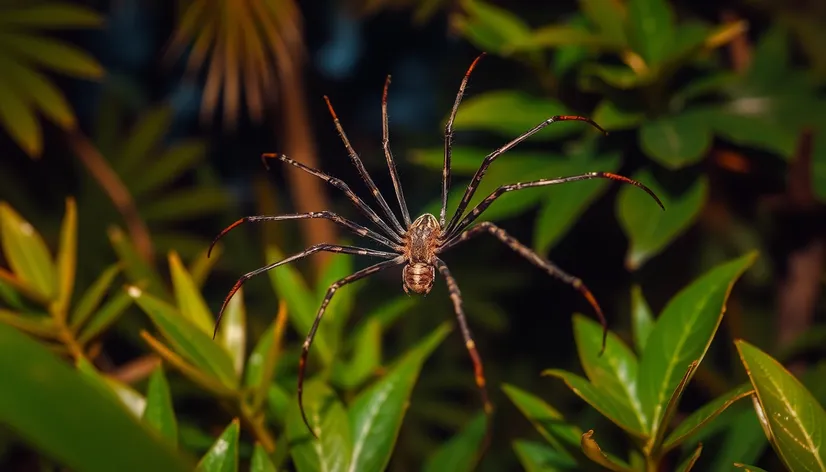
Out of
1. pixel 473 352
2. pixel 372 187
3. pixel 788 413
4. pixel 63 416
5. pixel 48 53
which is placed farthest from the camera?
pixel 48 53

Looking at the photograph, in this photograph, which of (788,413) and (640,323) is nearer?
(788,413)

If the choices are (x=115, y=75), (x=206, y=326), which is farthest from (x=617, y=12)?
(x=115, y=75)

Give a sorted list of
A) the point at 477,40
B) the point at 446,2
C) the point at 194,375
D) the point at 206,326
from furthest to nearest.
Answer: the point at 446,2 < the point at 477,40 < the point at 206,326 < the point at 194,375

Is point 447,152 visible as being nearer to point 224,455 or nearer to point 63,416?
point 224,455

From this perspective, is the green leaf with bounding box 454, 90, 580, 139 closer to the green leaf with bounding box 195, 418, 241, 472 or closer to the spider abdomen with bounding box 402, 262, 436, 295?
the spider abdomen with bounding box 402, 262, 436, 295

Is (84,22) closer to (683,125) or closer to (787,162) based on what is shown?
(683,125)

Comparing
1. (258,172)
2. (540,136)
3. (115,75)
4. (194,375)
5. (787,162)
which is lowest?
(194,375)

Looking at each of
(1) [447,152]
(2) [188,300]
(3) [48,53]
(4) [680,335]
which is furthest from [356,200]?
(3) [48,53]
